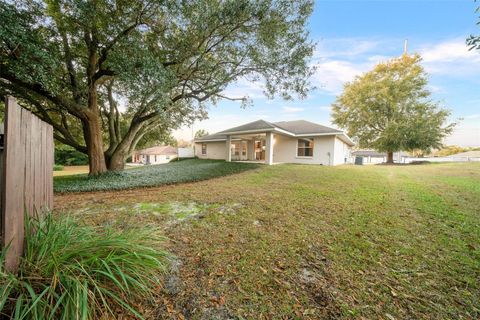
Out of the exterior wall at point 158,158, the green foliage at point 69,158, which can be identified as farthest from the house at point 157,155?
the green foliage at point 69,158

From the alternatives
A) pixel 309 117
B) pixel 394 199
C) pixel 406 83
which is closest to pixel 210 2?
pixel 394 199

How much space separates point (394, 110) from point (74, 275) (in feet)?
94.4

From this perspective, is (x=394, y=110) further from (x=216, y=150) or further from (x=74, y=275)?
(x=74, y=275)

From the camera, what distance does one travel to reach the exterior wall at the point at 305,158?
591 inches

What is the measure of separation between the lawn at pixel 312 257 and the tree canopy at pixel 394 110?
64.7 feet

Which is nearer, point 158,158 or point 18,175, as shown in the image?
point 18,175

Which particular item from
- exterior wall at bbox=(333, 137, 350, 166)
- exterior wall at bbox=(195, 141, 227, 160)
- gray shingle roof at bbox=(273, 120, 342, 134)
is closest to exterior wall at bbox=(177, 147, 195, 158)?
exterior wall at bbox=(195, 141, 227, 160)

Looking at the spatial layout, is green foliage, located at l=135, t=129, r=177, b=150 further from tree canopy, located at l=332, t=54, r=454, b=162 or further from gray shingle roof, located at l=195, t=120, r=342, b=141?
tree canopy, located at l=332, t=54, r=454, b=162

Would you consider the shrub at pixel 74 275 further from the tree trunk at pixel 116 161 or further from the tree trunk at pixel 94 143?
the tree trunk at pixel 116 161

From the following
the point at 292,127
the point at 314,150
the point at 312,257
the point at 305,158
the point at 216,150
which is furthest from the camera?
the point at 216,150

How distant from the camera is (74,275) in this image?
1654 millimetres

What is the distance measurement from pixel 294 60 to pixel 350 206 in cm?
665

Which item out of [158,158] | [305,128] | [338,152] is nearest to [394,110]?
[338,152]

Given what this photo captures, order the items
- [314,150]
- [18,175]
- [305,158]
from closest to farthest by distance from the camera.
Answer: [18,175], [314,150], [305,158]
